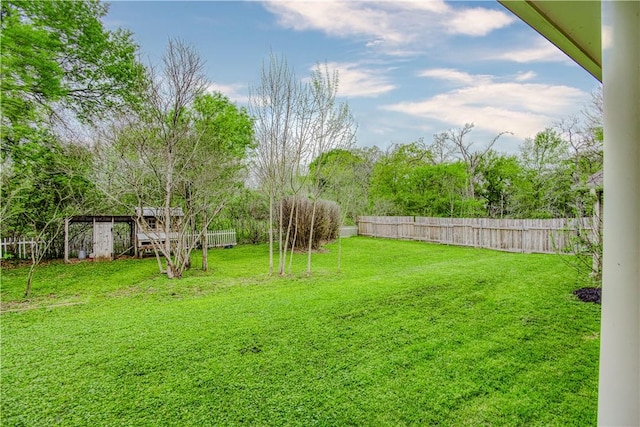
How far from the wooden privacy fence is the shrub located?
366 centimetres

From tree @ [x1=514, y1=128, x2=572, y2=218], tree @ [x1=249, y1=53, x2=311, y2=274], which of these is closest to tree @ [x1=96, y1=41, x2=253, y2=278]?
tree @ [x1=249, y1=53, x2=311, y2=274]

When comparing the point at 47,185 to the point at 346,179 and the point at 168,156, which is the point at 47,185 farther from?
the point at 346,179

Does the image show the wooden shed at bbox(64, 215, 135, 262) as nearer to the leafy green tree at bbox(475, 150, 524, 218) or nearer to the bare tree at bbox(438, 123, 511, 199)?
the bare tree at bbox(438, 123, 511, 199)

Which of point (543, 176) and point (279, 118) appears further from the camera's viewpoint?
point (543, 176)

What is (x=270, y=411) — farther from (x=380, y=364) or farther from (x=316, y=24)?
(x=316, y=24)

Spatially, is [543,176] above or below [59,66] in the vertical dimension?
below

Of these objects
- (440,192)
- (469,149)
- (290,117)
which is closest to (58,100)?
(290,117)

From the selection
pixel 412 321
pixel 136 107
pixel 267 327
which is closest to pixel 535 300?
pixel 412 321

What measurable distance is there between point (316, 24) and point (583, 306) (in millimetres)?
6733

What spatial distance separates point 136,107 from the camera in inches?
278

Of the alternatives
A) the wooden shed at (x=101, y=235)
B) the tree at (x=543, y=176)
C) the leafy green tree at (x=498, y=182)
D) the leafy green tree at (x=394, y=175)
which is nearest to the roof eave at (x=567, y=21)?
the wooden shed at (x=101, y=235)

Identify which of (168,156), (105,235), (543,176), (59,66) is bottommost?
(105,235)

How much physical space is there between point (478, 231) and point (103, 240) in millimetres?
12441

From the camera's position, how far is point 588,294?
4641 mm
